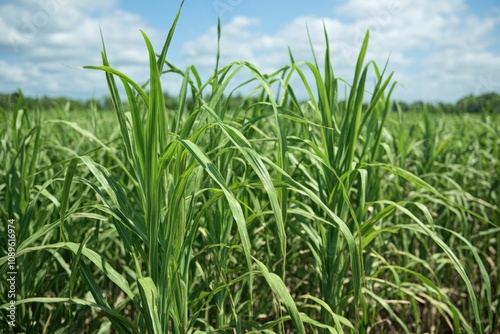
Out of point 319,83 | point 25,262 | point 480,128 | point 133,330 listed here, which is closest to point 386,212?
point 319,83

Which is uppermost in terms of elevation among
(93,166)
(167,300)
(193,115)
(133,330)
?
(193,115)

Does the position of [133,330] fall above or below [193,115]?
below

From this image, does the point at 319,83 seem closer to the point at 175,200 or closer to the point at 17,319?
the point at 175,200

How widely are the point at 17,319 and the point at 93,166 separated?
0.74 m

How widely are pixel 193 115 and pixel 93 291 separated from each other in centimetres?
47

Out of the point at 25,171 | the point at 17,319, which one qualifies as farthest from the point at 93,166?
the point at 17,319

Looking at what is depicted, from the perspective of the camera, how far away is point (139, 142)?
0.91 meters

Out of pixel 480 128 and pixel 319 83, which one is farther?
pixel 480 128

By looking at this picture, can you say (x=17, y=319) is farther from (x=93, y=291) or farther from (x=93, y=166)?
(x=93, y=166)

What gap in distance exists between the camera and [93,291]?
1045mm

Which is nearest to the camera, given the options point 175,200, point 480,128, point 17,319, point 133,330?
point 175,200

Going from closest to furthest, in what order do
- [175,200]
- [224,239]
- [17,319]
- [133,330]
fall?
[175,200] → [133,330] → [224,239] → [17,319]

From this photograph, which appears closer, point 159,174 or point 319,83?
point 159,174

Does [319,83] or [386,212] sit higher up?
[319,83]
